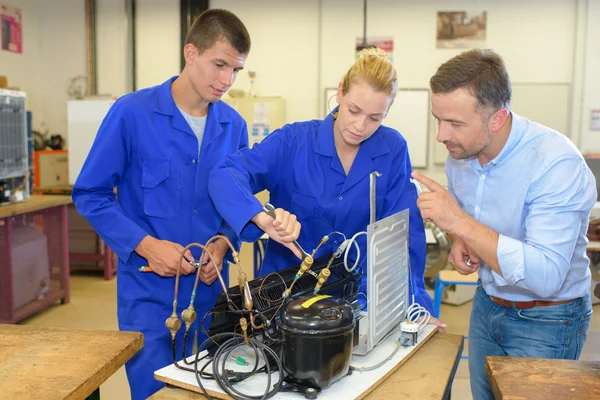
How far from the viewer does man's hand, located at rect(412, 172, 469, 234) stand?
1414 mm

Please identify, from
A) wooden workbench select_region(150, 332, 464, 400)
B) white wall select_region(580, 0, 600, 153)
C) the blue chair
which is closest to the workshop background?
white wall select_region(580, 0, 600, 153)

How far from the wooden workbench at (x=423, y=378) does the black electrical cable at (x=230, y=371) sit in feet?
0.20

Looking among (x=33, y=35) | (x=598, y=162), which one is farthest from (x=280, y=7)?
(x=598, y=162)

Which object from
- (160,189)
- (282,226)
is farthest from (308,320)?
(160,189)

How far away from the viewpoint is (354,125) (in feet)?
5.25

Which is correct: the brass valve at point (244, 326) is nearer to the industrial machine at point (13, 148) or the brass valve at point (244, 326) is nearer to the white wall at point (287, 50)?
the industrial machine at point (13, 148)

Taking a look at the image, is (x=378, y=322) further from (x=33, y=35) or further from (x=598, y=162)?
(x=33, y=35)

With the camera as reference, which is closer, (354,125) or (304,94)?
(354,125)

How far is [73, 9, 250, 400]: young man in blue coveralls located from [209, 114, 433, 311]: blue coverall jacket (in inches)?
9.7

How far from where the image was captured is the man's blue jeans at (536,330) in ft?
4.84

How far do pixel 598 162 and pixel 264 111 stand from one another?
2.97 m

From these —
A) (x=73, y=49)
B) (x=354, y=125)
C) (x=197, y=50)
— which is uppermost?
(x=73, y=49)

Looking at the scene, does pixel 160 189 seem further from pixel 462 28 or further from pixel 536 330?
pixel 462 28

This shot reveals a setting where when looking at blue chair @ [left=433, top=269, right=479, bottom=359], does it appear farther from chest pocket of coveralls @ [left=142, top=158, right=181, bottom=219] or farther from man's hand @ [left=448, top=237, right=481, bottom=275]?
chest pocket of coveralls @ [left=142, top=158, right=181, bottom=219]
